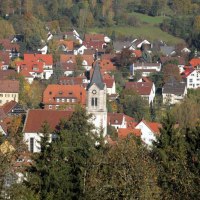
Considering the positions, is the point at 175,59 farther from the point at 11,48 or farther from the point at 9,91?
the point at 9,91

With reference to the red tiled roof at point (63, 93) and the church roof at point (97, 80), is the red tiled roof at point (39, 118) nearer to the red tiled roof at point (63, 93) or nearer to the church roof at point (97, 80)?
the church roof at point (97, 80)

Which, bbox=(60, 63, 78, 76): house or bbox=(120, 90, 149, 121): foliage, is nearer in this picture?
bbox=(120, 90, 149, 121): foliage

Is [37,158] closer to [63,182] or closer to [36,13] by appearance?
[63,182]

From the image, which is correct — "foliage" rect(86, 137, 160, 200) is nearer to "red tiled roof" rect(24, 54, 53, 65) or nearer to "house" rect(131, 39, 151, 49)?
"red tiled roof" rect(24, 54, 53, 65)

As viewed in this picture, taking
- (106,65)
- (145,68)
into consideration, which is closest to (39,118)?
(106,65)

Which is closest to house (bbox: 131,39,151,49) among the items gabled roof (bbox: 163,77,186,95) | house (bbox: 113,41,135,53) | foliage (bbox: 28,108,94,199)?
house (bbox: 113,41,135,53)

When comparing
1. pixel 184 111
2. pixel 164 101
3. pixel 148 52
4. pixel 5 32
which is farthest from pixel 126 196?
pixel 5 32

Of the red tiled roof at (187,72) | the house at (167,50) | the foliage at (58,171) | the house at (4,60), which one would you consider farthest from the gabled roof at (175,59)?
the foliage at (58,171)
